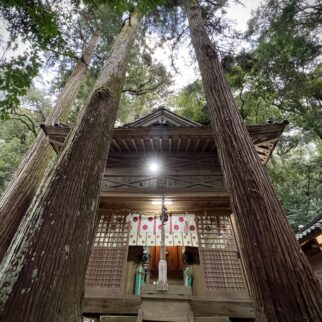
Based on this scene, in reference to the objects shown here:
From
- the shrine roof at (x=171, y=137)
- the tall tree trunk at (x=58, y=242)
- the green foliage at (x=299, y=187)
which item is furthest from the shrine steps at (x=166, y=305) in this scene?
the green foliage at (x=299, y=187)

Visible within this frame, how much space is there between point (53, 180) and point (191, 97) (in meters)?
13.8

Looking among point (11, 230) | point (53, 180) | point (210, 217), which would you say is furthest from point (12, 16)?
point (210, 217)

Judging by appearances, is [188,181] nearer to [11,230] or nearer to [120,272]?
[120,272]

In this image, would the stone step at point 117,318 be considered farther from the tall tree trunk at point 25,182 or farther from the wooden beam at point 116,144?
the wooden beam at point 116,144

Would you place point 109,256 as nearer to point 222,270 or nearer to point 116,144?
point 222,270

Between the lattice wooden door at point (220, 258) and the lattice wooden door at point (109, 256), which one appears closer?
the lattice wooden door at point (220, 258)

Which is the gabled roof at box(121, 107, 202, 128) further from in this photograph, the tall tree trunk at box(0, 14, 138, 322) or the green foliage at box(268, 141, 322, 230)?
the green foliage at box(268, 141, 322, 230)

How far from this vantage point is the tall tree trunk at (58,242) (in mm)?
1202

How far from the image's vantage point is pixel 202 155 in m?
8.27

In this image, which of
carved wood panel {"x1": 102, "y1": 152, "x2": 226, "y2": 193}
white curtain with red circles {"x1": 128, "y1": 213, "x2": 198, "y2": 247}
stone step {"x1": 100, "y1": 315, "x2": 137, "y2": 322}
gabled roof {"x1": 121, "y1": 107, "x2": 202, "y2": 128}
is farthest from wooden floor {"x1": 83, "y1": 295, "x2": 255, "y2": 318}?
gabled roof {"x1": 121, "y1": 107, "x2": 202, "y2": 128}

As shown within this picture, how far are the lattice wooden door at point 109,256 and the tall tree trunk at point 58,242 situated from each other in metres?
5.18

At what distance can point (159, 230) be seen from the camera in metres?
7.36

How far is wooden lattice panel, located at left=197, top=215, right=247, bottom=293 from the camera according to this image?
19.5 feet

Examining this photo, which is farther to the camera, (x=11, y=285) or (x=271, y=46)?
(x=271, y=46)
